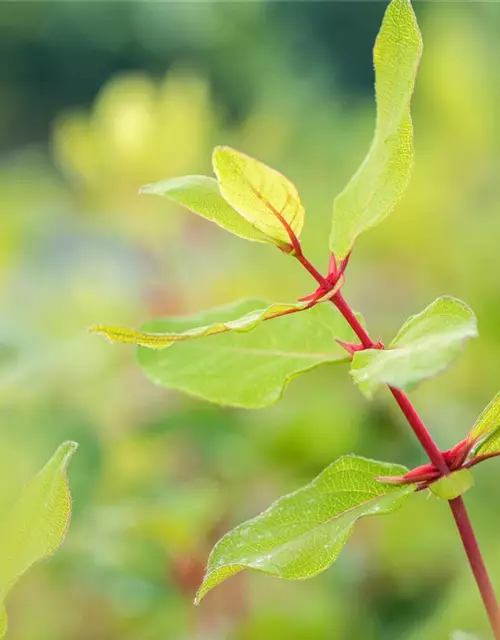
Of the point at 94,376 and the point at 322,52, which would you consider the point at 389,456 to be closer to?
the point at 94,376

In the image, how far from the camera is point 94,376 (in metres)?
0.97

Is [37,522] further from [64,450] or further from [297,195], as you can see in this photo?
[297,195]

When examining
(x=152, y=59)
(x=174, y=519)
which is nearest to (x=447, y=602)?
(x=174, y=519)

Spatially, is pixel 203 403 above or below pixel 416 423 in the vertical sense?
below

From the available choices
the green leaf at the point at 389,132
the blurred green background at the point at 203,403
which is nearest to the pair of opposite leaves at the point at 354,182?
the green leaf at the point at 389,132

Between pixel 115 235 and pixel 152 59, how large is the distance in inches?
154

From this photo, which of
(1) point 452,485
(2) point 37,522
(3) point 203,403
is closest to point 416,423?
(1) point 452,485

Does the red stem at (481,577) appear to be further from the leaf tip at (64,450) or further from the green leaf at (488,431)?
the leaf tip at (64,450)

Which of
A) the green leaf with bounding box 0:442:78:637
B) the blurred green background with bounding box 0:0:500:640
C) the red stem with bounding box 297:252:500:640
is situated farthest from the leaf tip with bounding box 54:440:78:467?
the blurred green background with bounding box 0:0:500:640

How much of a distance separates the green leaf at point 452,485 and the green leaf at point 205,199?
0.35 feet

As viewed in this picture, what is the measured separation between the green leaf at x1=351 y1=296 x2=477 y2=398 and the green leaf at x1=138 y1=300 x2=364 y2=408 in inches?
2.0

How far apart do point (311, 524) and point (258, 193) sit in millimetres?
119

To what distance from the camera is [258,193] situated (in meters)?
0.32

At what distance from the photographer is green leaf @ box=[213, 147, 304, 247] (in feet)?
1.04
